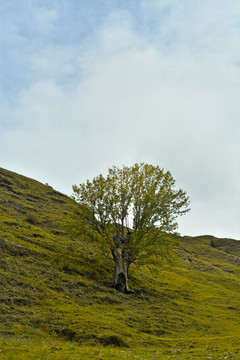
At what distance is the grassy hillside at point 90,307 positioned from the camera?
58.4ft

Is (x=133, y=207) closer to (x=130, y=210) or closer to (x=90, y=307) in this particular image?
(x=130, y=210)

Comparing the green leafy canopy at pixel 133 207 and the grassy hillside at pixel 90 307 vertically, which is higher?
the green leafy canopy at pixel 133 207

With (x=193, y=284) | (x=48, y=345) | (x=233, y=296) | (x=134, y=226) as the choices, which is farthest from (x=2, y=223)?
(x=233, y=296)

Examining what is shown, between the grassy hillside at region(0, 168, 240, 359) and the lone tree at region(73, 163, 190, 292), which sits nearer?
the grassy hillside at region(0, 168, 240, 359)

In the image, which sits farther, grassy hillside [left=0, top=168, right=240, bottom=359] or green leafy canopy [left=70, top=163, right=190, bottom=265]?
green leafy canopy [left=70, top=163, right=190, bottom=265]

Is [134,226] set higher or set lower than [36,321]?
higher

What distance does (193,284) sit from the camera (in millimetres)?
61500

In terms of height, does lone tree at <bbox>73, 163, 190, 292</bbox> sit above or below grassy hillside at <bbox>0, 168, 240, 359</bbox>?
above

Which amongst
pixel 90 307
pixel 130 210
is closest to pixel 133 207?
pixel 130 210

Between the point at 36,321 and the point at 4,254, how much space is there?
51.9 feet

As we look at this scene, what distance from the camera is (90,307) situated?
2917cm

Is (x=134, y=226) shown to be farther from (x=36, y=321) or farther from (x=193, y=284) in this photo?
(x=193, y=284)

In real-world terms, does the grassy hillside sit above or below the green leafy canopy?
below

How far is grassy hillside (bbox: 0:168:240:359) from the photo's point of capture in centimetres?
1780
